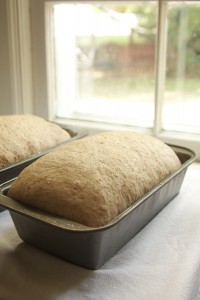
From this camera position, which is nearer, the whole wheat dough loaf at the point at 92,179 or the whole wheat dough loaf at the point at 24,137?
the whole wheat dough loaf at the point at 92,179

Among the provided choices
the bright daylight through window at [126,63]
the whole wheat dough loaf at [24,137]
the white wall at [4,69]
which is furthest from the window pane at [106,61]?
the whole wheat dough loaf at [24,137]

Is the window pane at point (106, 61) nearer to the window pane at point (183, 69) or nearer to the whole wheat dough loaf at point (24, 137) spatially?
the window pane at point (183, 69)

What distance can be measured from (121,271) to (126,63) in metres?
0.64

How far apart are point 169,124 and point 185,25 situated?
237mm

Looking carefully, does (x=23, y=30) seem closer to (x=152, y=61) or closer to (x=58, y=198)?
(x=152, y=61)

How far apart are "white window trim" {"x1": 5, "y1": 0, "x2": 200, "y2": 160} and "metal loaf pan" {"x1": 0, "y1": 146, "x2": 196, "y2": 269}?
0.41m

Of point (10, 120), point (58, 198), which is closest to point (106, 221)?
point (58, 198)

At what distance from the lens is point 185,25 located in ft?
3.05

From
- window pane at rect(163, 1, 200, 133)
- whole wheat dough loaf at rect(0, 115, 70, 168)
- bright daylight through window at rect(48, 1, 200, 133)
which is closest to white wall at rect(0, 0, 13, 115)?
bright daylight through window at rect(48, 1, 200, 133)

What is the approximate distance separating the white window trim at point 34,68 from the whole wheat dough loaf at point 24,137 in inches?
7.8

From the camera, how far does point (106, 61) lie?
1.07m

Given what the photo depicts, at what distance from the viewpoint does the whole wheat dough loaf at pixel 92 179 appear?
53 cm

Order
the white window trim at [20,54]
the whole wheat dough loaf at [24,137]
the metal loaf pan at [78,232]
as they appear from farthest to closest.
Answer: the white window trim at [20,54]
the whole wheat dough loaf at [24,137]
the metal loaf pan at [78,232]

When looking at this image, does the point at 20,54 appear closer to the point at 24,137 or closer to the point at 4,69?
the point at 4,69
